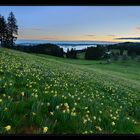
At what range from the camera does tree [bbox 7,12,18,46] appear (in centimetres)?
548

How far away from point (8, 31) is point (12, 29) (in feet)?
0.37

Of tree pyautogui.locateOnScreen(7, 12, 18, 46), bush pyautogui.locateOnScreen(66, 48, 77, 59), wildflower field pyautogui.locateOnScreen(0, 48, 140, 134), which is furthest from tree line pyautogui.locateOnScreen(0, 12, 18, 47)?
bush pyautogui.locateOnScreen(66, 48, 77, 59)

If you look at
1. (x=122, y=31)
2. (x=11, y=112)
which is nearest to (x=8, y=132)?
(x=11, y=112)

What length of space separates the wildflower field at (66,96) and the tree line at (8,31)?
0.55 feet

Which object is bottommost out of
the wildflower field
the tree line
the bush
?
the wildflower field

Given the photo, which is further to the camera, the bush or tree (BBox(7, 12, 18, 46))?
the bush

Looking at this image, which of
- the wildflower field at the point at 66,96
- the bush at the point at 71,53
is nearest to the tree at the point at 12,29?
the wildflower field at the point at 66,96

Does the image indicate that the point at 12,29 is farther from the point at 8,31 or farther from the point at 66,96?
the point at 66,96

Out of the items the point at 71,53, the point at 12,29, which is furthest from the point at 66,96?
the point at 12,29

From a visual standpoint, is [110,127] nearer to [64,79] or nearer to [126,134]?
[126,134]

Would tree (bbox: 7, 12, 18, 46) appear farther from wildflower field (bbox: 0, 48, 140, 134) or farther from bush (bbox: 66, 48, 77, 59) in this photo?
bush (bbox: 66, 48, 77, 59)

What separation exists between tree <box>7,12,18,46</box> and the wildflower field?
21 cm

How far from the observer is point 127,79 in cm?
633

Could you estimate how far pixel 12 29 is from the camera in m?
5.73
